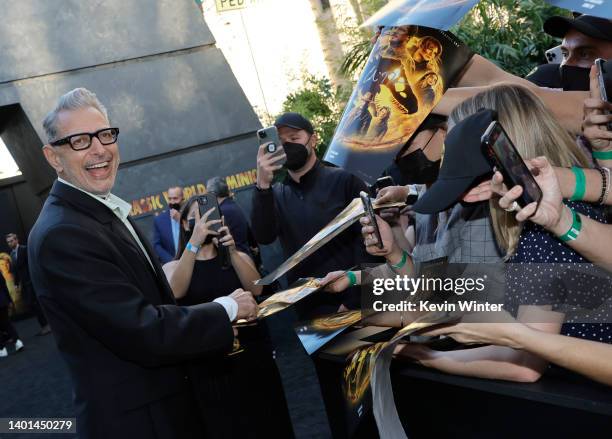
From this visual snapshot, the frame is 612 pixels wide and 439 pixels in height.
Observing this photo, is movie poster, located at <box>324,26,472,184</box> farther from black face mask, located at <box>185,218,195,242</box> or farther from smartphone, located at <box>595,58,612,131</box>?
black face mask, located at <box>185,218,195,242</box>

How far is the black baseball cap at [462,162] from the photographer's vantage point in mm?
1646

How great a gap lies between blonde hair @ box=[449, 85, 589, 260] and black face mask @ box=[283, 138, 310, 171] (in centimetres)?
206

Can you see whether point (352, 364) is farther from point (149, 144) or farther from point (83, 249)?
point (149, 144)

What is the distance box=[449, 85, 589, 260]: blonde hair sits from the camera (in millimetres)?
1742

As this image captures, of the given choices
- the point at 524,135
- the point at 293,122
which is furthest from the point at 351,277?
the point at 293,122

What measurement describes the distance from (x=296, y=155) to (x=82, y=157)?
1.58 meters

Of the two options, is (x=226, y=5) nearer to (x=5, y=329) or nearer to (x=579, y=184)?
(x=5, y=329)

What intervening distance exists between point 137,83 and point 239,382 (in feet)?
19.9

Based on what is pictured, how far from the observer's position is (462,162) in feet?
5.51

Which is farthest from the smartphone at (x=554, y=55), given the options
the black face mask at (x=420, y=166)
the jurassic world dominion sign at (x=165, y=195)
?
the jurassic world dominion sign at (x=165, y=195)

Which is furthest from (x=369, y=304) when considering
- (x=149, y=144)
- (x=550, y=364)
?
(x=149, y=144)

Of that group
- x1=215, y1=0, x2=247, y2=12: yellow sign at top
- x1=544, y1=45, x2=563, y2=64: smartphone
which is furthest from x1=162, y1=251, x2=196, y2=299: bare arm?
x1=215, y1=0, x2=247, y2=12: yellow sign at top

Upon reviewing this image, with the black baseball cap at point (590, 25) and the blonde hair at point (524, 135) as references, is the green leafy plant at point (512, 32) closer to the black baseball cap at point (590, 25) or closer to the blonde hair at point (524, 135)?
the black baseball cap at point (590, 25)

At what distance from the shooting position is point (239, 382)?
3.02m
